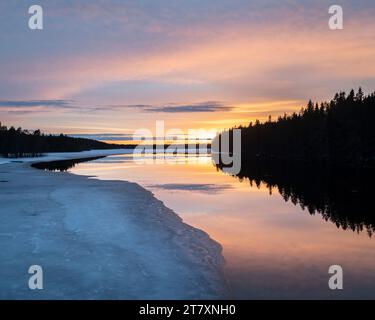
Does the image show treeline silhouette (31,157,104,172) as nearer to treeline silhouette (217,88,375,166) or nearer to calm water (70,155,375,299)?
calm water (70,155,375,299)

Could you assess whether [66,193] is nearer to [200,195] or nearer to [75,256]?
[200,195]

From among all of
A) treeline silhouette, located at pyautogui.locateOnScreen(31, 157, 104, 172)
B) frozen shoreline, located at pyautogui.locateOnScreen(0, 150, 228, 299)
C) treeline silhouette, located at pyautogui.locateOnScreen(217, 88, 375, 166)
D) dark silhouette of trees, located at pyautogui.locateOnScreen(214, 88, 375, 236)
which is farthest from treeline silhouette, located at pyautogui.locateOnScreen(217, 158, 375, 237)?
treeline silhouette, located at pyautogui.locateOnScreen(31, 157, 104, 172)

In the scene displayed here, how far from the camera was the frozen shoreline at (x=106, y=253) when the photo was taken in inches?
363

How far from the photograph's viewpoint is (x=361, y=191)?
105 ft

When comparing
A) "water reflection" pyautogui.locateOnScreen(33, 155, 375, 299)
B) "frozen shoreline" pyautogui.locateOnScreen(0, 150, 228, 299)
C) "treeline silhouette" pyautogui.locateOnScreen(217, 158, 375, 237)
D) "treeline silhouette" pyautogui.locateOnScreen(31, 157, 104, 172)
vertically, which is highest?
"frozen shoreline" pyautogui.locateOnScreen(0, 150, 228, 299)

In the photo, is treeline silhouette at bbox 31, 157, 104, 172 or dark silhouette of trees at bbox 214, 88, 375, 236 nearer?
dark silhouette of trees at bbox 214, 88, 375, 236

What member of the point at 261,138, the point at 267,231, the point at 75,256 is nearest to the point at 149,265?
the point at 75,256

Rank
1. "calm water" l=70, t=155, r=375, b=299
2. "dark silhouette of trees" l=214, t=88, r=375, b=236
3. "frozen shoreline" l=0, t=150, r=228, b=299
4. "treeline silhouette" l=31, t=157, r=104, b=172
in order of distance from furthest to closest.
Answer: "treeline silhouette" l=31, t=157, r=104, b=172 → "dark silhouette of trees" l=214, t=88, r=375, b=236 → "calm water" l=70, t=155, r=375, b=299 → "frozen shoreline" l=0, t=150, r=228, b=299

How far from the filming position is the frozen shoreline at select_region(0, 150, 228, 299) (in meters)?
9.23

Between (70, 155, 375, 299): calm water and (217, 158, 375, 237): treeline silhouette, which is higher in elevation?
(70, 155, 375, 299): calm water

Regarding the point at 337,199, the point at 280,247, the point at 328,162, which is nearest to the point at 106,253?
the point at 280,247

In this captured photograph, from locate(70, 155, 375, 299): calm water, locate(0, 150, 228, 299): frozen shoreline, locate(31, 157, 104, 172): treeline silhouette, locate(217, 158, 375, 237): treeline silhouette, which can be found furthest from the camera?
locate(31, 157, 104, 172): treeline silhouette
